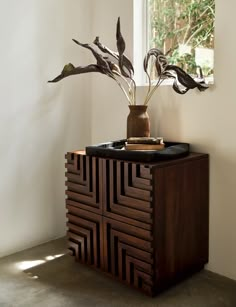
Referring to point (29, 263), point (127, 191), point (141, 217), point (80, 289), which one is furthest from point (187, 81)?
point (29, 263)

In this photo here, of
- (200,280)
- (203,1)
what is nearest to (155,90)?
(203,1)

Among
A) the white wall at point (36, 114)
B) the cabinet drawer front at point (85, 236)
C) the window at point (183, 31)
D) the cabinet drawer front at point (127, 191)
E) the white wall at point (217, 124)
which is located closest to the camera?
the cabinet drawer front at point (127, 191)

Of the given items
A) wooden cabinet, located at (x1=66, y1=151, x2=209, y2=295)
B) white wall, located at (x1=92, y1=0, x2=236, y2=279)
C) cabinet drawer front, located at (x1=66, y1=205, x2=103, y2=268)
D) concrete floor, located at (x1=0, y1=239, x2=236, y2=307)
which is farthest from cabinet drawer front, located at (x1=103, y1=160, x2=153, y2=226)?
white wall, located at (x1=92, y1=0, x2=236, y2=279)

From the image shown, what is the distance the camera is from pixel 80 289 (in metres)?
2.25

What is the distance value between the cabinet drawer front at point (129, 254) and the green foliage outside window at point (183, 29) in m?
1.12

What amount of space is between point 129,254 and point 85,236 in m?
0.37

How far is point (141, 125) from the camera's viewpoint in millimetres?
2453

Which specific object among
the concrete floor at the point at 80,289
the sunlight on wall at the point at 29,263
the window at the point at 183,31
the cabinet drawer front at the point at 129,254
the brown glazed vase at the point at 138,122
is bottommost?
the concrete floor at the point at 80,289

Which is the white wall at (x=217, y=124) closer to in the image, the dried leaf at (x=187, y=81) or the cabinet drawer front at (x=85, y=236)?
the dried leaf at (x=187, y=81)

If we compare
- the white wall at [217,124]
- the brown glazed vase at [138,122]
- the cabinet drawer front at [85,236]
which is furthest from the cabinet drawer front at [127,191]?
the white wall at [217,124]

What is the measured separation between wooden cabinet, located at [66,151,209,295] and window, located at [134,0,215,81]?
2.17 feet

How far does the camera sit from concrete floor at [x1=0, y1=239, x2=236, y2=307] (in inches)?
82.6

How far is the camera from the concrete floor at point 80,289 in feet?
6.88

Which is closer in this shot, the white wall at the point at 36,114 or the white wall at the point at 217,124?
the white wall at the point at 217,124
